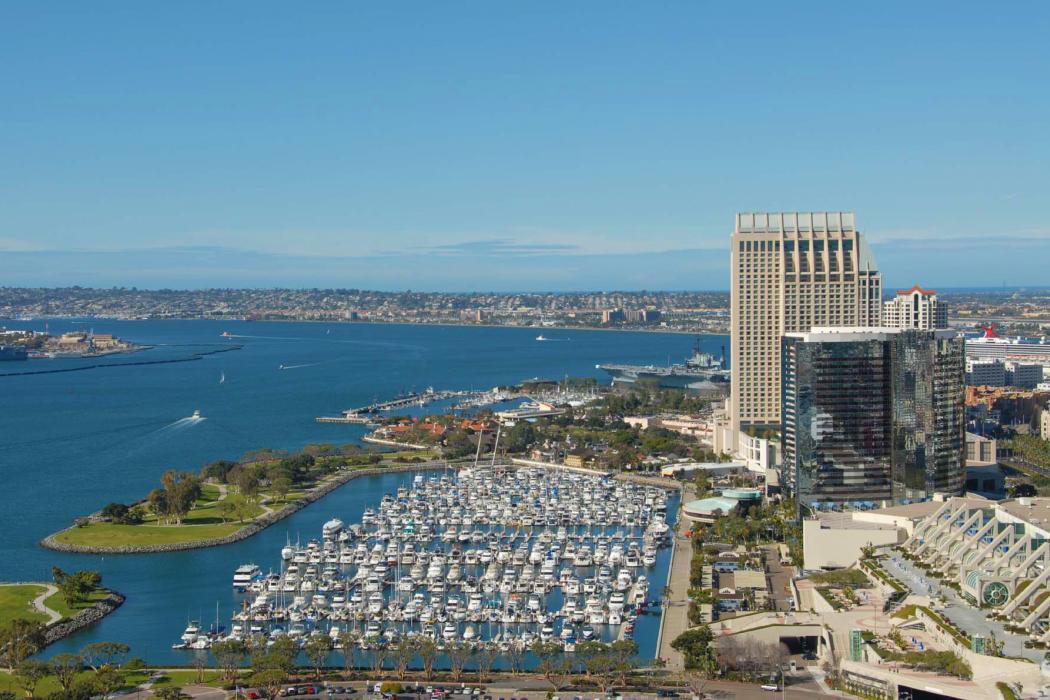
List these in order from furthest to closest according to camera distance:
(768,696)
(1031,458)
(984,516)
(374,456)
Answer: (374,456)
(1031,458)
(984,516)
(768,696)

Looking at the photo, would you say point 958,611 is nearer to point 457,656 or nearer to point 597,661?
point 597,661

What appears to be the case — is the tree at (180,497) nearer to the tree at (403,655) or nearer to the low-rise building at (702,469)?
the tree at (403,655)

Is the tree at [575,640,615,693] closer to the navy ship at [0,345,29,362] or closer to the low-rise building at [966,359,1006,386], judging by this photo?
the low-rise building at [966,359,1006,386]

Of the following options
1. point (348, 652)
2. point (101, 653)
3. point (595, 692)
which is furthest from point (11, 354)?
point (595, 692)

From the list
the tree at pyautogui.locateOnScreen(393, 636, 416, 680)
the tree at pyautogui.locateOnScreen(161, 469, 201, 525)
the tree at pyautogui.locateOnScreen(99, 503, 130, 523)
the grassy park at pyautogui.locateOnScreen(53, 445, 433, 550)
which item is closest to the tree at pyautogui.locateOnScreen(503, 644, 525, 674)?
the tree at pyautogui.locateOnScreen(393, 636, 416, 680)

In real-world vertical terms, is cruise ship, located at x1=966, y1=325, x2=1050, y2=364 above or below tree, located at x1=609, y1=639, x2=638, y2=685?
above

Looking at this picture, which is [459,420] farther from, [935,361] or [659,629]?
[659,629]

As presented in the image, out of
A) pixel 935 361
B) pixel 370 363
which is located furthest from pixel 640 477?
pixel 370 363
